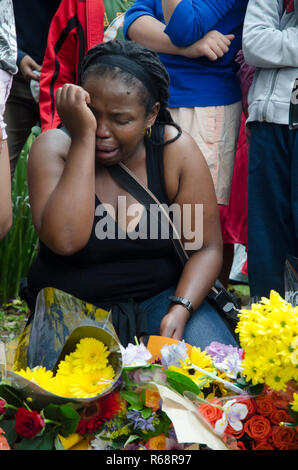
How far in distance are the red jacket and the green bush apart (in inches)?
29.1

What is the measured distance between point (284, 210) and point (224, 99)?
2.05 feet

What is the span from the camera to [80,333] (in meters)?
1.32

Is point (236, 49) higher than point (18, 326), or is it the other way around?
point (236, 49)

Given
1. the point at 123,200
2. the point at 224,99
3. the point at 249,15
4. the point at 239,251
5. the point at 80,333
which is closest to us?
the point at 80,333

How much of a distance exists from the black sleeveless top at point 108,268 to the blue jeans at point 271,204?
0.71 meters

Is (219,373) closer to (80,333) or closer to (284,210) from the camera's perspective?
(80,333)

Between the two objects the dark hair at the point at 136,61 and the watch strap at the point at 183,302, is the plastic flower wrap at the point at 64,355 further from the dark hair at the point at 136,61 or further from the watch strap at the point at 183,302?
the dark hair at the point at 136,61

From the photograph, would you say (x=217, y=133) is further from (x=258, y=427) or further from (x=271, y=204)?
(x=258, y=427)

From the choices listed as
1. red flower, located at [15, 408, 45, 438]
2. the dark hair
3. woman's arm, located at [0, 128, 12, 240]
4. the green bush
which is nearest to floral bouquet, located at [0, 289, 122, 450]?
red flower, located at [15, 408, 45, 438]

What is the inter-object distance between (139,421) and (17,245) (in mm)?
2891

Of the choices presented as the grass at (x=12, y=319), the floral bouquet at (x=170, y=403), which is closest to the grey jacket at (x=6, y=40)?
the floral bouquet at (x=170, y=403)

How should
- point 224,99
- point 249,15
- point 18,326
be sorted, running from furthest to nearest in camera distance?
point 18,326, point 224,99, point 249,15

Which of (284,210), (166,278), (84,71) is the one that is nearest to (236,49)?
(284,210)

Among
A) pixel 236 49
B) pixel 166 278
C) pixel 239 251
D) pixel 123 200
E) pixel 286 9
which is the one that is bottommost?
pixel 239 251
